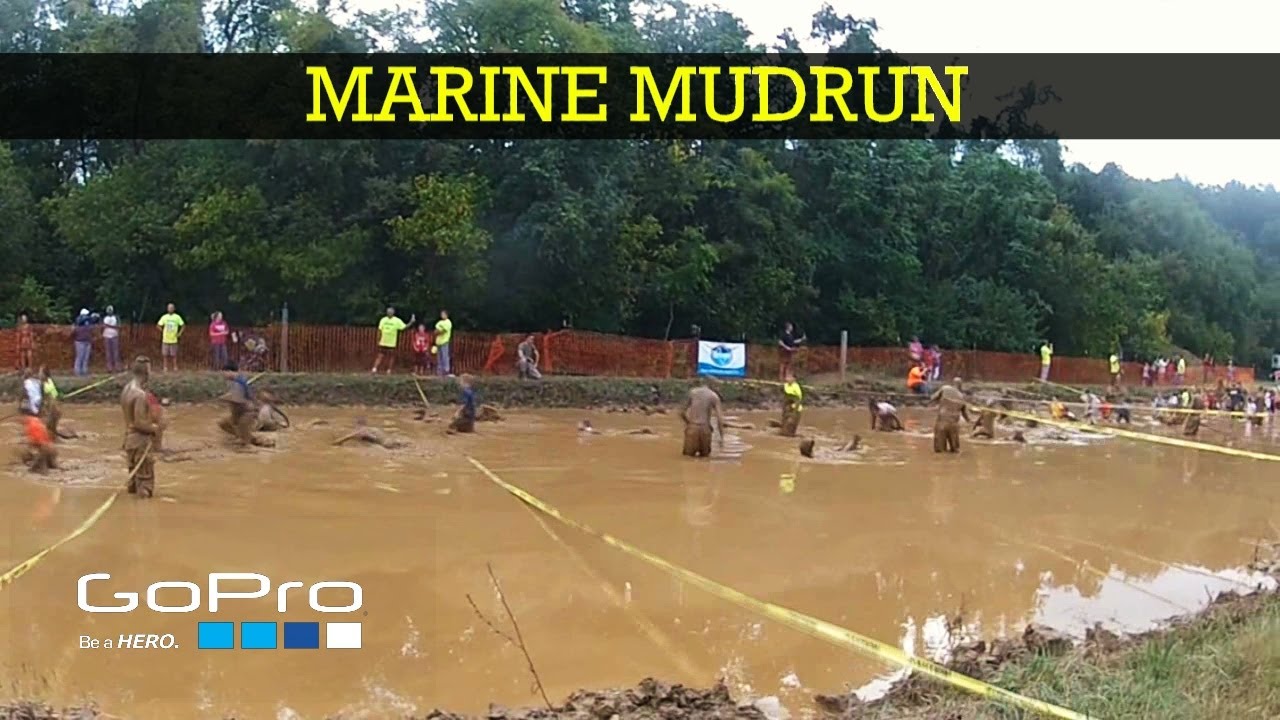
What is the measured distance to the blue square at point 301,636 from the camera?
23.9ft

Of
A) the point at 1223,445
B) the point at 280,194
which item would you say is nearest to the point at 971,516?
the point at 1223,445

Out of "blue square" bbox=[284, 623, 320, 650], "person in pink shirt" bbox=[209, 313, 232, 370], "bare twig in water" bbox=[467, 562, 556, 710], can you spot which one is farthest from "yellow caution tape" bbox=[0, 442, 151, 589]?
"person in pink shirt" bbox=[209, 313, 232, 370]

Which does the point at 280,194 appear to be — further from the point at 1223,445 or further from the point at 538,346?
the point at 1223,445

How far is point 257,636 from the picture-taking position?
24.2ft

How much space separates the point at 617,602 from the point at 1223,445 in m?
21.9

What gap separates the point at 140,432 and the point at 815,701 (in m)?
8.08

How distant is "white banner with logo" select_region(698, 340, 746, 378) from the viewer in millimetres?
31172

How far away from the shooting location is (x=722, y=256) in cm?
3419

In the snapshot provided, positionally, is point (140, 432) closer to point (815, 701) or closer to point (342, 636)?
point (342, 636)

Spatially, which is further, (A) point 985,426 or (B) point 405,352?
(B) point 405,352

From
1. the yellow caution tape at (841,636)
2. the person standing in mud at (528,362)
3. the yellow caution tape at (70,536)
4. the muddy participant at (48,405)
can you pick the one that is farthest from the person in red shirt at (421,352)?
the yellow caution tape at (841,636)

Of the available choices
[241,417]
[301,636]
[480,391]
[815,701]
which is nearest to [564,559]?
[301,636]

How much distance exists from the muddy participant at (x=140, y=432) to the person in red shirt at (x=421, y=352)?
14566mm

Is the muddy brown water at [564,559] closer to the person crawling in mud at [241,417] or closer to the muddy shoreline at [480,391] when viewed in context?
the person crawling in mud at [241,417]
